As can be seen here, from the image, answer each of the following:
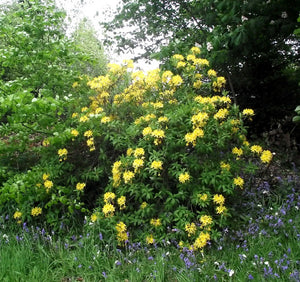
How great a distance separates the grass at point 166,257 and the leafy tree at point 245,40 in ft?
6.19

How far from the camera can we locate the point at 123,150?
3.31m

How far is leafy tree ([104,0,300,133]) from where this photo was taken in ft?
11.9

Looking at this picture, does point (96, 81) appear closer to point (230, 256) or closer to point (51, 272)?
point (51, 272)

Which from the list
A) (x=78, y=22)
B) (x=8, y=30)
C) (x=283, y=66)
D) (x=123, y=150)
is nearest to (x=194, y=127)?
(x=123, y=150)

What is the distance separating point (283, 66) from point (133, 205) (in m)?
3.59

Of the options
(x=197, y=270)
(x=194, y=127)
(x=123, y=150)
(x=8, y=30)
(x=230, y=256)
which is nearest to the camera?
(x=197, y=270)

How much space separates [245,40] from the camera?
349cm

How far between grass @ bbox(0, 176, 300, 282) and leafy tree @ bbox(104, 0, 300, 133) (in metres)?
1.89

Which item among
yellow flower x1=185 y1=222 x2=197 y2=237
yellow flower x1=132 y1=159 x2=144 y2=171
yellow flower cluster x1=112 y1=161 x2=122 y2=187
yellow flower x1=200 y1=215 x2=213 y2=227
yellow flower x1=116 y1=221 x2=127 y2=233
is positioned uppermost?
yellow flower x1=132 y1=159 x2=144 y2=171

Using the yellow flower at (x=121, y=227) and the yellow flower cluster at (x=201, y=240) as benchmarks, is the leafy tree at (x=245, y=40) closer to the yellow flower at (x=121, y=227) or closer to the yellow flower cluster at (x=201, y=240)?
the yellow flower cluster at (x=201, y=240)

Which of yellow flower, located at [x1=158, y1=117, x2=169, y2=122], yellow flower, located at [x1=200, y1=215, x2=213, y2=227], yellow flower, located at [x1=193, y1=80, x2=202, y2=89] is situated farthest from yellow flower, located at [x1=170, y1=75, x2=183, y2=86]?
yellow flower, located at [x1=200, y1=215, x2=213, y2=227]

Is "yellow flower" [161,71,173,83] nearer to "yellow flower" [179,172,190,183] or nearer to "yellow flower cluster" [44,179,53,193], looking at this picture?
"yellow flower" [179,172,190,183]

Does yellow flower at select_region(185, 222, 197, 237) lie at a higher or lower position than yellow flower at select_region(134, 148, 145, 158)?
lower

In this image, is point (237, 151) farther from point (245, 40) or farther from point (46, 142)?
point (46, 142)
